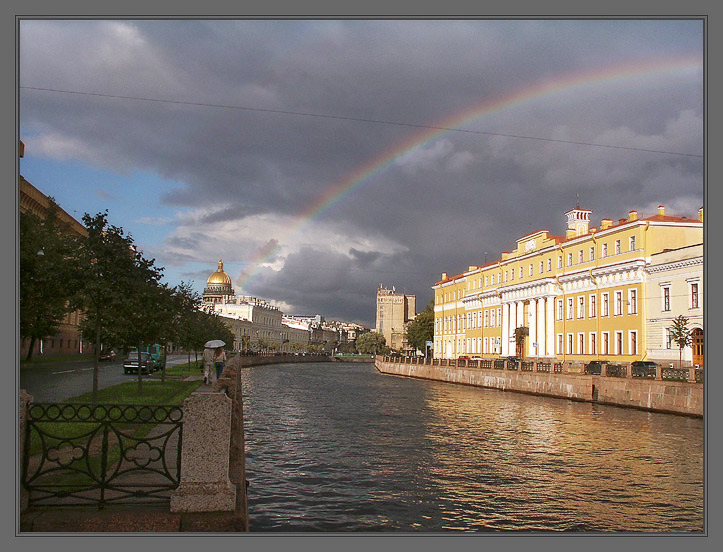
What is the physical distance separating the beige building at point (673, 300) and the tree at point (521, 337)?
59.8 ft

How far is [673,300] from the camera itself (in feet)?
139

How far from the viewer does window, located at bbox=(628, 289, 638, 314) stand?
47003mm

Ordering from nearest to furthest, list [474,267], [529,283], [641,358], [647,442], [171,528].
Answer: [171,528] → [647,442] → [641,358] → [529,283] → [474,267]

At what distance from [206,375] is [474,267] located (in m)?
56.0

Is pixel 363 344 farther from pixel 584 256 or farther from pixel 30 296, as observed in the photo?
pixel 30 296

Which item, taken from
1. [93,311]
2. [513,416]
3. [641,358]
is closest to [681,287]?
[641,358]

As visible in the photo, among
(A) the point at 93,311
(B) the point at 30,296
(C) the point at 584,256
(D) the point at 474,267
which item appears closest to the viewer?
(B) the point at 30,296

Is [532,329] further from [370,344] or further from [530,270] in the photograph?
[370,344]

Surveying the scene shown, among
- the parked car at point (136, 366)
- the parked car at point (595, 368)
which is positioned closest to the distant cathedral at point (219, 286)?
the parked car at point (136, 366)

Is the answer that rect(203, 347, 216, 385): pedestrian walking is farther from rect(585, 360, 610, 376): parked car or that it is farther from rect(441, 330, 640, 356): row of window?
rect(441, 330, 640, 356): row of window

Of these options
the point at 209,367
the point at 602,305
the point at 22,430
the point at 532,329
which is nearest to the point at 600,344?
the point at 602,305

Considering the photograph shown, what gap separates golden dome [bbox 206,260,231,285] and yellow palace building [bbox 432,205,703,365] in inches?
3557

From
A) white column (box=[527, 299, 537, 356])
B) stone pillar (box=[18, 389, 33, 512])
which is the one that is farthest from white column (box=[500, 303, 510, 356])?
stone pillar (box=[18, 389, 33, 512])

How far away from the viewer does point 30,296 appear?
44.0 ft
